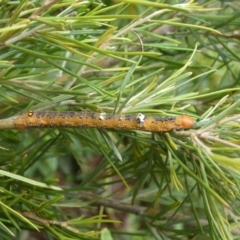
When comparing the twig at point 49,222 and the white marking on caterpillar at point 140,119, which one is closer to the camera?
the white marking on caterpillar at point 140,119

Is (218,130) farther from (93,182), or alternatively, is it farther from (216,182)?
(93,182)

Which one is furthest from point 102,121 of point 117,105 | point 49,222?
point 49,222

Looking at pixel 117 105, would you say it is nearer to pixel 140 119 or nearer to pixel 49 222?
pixel 140 119

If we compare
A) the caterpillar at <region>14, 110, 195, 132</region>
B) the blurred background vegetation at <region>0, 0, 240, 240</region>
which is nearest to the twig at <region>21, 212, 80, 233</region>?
the blurred background vegetation at <region>0, 0, 240, 240</region>

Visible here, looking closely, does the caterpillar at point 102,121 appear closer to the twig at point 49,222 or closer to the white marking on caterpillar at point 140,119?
the white marking on caterpillar at point 140,119

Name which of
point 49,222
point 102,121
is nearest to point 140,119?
point 102,121

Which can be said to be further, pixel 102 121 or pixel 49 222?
pixel 49 222

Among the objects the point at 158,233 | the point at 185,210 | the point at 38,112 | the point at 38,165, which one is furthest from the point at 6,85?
the point at 38,165

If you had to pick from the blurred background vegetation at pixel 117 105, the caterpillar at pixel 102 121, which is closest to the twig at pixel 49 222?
the blurred background vegetation at pixel 117 105

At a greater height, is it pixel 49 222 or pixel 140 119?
pixel 140 119
